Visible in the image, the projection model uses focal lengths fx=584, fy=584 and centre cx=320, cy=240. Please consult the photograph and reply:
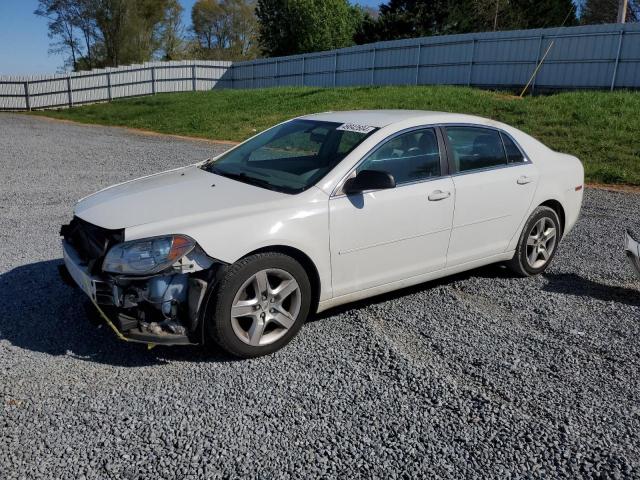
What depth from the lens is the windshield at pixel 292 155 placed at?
4.30 m

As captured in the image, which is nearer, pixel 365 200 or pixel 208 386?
pixel 208 386

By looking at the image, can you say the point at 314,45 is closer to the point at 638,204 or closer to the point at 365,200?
the point at 638,204

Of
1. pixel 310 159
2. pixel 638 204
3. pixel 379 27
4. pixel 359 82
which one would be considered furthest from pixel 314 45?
pixel 310 159

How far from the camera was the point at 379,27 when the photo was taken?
41.8 m

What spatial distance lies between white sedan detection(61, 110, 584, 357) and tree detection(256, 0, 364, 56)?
50366 millimetres

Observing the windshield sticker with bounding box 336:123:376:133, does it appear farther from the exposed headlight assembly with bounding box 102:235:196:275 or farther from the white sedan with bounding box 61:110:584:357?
the exposed headlight assembly with bounding box 102:235:196:275

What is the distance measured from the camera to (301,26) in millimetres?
53031

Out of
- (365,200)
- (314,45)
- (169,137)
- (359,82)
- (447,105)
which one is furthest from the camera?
(314,45)

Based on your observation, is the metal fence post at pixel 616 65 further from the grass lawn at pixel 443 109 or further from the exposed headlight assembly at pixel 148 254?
the exposed headlight assembly at pixel 148 254

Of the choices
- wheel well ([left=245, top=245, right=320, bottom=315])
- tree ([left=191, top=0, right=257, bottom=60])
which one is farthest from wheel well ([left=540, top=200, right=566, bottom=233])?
tree ([left=191, top=0, right=257, bottom=60])

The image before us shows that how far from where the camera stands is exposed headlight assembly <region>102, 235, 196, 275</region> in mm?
3535

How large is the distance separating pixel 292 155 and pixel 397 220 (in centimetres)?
104

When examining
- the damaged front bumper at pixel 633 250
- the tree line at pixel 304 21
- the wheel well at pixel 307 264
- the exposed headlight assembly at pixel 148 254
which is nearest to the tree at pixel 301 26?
the tree line at pixel 304 21

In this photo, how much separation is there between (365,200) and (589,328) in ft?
6.56
